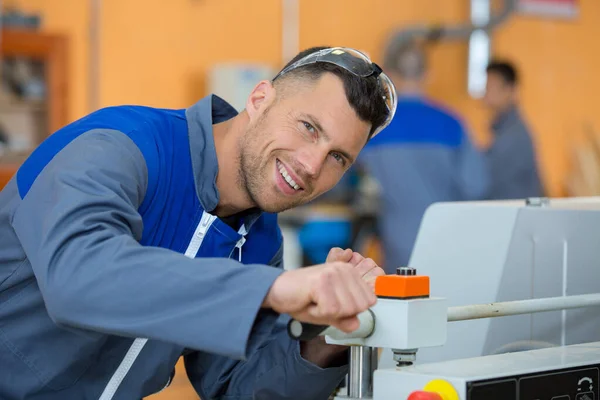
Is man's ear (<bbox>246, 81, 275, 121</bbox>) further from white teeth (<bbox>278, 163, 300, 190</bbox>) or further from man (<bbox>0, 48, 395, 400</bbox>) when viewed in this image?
white teeth (<bbox>278, 163, 300, 190</bbox>)

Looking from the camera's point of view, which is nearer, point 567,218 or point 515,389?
point 515,389

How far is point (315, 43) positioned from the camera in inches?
224

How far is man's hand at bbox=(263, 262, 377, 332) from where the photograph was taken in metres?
0.93

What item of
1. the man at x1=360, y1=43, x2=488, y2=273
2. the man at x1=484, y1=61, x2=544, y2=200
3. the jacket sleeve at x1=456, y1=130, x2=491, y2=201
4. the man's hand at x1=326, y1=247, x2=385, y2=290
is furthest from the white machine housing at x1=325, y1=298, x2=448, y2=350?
the man at x1=484, y1=61, x2=544, y2=200

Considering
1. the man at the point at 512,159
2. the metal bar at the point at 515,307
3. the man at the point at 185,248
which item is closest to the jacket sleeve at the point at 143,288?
the man at the point at 185,248

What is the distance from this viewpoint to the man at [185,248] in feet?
3.14

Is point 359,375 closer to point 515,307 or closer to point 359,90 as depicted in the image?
point 515,307

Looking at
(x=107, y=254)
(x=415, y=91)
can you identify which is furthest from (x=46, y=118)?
(x=107, y=254)

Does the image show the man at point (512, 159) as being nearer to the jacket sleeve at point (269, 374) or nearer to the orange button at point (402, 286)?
the jacket sleeve at point (269, 374)

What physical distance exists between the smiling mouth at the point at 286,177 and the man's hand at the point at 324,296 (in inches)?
15.6

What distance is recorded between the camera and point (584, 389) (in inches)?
41.1

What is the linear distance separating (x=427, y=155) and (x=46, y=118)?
202 cm

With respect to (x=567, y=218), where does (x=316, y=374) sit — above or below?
below

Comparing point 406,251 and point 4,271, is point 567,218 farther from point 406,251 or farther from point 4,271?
point 406,251
